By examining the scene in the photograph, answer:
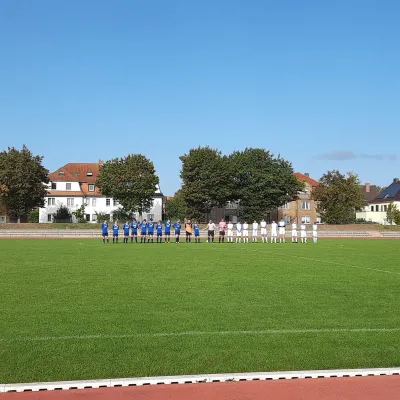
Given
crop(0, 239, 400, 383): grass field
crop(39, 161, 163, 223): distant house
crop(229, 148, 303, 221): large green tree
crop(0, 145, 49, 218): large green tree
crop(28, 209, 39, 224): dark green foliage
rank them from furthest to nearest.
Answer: crop(39, 161, 163, 223): distant house, crop(28, 209, 39, 224): dark green foliage, crop(229, 148, 303, 221): large green tree, crop(0, 145, 49, 218): large green tree, crop(0, 239, 400, 383): grass field

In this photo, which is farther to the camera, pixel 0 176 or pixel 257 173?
pixel 257 173

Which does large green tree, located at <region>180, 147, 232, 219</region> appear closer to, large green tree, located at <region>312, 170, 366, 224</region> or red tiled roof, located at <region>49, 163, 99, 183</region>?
large green tree, located at <region>312, 170, 366, 224</region>

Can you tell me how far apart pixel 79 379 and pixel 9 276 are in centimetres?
976

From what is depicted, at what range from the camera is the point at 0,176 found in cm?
6366

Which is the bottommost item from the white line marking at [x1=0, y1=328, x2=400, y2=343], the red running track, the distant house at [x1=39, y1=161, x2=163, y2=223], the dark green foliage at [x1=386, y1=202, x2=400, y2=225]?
the red running track

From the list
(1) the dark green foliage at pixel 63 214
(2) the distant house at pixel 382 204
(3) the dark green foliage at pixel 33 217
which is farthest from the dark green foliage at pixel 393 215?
(3) the dark green foliage at pixel 33 217

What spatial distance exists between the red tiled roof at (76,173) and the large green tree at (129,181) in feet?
50.4

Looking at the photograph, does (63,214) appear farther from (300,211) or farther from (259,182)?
(300,211)

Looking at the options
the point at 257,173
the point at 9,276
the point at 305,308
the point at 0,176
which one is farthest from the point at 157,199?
Result: the point at 305,308

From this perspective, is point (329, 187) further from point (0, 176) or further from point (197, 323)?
point (197, 323)

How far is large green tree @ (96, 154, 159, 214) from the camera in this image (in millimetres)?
70312

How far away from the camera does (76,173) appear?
290 ft

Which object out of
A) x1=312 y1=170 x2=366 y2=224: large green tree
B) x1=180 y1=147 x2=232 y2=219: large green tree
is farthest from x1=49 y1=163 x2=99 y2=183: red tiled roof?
x1=312 y1=170 x2=366 y2=224: large green tree

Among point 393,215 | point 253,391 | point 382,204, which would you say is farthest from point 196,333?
point 382,204
